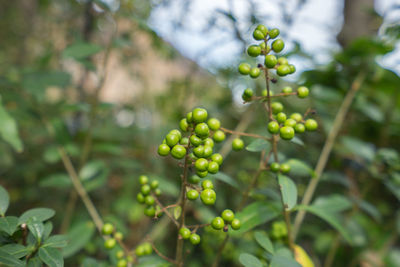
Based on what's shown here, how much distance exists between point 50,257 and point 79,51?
101 cm

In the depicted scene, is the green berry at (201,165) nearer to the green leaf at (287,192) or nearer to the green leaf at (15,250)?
the green leaf at (287,192)

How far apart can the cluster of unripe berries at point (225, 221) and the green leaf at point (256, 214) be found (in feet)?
0.48

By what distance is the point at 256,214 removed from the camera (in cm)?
84

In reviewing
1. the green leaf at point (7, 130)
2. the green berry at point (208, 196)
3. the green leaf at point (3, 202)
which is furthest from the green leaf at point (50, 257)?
the green leaf at point (7, 130)

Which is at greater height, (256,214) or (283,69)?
(283,69)

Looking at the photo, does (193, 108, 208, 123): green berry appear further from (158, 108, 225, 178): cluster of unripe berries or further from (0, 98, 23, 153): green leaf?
(0, 98, 23, 153): green leaf

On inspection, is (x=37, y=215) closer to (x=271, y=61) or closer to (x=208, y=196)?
(x=208, y=196)

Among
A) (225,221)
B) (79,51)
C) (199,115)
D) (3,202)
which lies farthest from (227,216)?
(79,51)

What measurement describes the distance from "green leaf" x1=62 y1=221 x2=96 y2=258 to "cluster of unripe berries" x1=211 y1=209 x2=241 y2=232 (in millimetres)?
797

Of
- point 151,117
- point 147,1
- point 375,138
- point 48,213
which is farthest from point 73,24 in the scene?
point 375,138

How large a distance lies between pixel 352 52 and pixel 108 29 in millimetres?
2305

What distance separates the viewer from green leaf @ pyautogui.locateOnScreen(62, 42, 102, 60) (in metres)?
1.25

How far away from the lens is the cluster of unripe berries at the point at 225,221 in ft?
1.97

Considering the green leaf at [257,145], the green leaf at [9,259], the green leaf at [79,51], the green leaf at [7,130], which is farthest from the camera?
the green leaf at [79,51]
